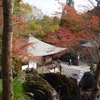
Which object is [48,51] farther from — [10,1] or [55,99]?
[10,1]

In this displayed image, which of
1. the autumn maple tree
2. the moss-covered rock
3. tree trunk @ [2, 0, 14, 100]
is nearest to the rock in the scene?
the moss-covered rock

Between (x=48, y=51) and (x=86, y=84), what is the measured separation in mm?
11010

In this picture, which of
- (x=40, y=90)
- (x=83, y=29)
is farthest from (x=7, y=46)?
(x=83, y=29)

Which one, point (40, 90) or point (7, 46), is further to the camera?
point (40, 90)

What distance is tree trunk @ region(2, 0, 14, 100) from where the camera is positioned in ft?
9.75

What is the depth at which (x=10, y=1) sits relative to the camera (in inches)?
117

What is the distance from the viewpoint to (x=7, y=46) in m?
3.02

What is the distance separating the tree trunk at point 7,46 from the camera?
2.97 m

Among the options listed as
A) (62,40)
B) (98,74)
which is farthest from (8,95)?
(62,40)

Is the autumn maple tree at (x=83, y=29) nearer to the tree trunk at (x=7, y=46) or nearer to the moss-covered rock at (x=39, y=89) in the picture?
the moss-covered rock at (x=39, y=89)

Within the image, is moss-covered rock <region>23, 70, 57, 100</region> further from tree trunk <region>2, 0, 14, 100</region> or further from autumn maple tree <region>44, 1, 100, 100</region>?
tree trunk <region>2, 0, 14, 100</region>

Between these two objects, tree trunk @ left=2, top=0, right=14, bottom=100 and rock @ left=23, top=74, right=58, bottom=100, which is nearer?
tree trunk @ left=2, top=0, right=14, bottom=100

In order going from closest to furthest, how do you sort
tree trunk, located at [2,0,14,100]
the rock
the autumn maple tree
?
tree trunk, located at [2,0,14,100] → the rock → the autumn maple tree

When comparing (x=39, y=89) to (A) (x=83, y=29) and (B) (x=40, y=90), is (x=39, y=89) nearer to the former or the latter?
(B) (x=40, y=90)
